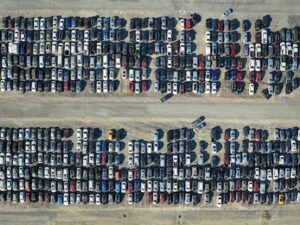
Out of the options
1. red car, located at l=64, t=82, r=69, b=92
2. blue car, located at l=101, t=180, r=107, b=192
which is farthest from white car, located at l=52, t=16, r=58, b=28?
blue car, located at l=101, t=180, r=107, b=192

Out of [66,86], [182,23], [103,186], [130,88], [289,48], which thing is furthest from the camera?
[289,48]

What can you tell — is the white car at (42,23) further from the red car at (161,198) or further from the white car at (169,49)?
the red car at (161,198)

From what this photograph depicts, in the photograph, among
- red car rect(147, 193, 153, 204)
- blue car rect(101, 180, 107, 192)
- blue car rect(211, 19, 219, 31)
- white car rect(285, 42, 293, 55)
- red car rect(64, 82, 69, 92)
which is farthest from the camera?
white car rect(285, 42, 293, 55)

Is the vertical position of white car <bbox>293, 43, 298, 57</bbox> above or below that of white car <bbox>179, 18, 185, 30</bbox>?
below

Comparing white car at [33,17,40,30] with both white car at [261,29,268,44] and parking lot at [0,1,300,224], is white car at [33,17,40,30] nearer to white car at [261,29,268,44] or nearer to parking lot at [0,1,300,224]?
parking lot at [0,1,300,224]

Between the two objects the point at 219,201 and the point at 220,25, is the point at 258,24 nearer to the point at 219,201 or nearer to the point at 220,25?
the point at 220,25

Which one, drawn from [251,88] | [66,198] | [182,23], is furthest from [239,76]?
[66,198]

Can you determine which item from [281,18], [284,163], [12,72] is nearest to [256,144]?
[284,163]

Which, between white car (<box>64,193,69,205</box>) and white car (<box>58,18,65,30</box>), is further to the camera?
white car (<box>58,18,65,30</box>)

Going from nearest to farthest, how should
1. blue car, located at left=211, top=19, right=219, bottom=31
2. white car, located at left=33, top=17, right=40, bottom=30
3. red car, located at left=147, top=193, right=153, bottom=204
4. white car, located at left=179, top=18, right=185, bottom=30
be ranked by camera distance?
white car, located at left=33, top=17, right=40, bottom=30 → red car, located at left=147, top=193, right=153, bottom=204 → white car, located at left=179, top=18, right=185, bottom=30 → blue car, located at left=211, top=19, right=219, bottom=31
